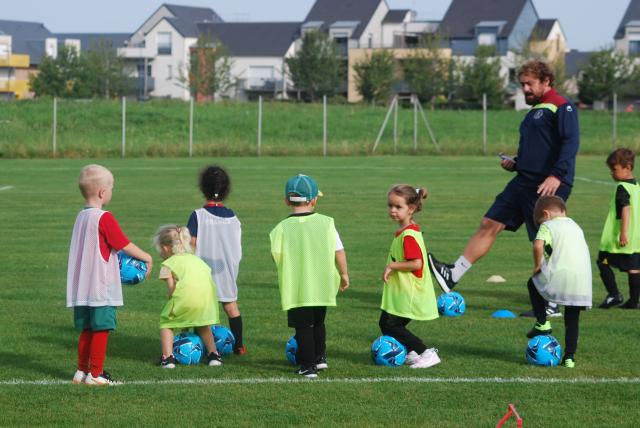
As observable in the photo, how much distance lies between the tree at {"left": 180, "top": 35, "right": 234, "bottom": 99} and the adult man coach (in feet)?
269

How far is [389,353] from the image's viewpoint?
7797mm

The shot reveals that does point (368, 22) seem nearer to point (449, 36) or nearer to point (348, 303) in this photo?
point (449, 36)

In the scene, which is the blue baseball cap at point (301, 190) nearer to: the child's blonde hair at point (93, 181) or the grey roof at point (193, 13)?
the child's blonde hair at point (93, 181)

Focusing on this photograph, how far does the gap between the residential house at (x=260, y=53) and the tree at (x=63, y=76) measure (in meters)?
15.0

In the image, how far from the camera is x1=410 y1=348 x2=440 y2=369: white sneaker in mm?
7758

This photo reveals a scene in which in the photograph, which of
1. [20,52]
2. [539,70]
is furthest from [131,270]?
[20,52]

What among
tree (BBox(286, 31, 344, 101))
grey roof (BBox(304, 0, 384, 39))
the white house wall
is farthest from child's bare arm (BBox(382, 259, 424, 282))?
the white house wall

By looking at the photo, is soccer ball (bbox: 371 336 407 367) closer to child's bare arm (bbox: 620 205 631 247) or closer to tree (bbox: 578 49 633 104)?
child's bare arm (bbox: 620 205 631 247)

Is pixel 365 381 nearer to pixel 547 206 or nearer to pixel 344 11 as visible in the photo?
pixel 547 206

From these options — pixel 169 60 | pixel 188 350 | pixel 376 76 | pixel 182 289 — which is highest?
pixel 169 60

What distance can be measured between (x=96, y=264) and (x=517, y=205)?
457 cm

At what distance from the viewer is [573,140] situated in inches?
382

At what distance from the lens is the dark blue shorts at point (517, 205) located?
9.99m

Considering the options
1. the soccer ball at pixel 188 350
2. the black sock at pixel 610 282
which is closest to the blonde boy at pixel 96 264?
the soccer ball at pixel 188 350
